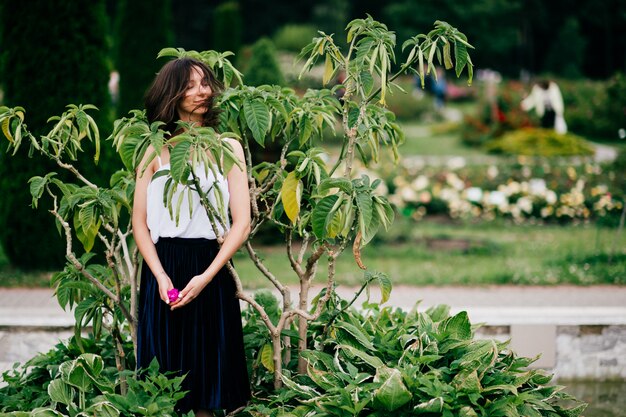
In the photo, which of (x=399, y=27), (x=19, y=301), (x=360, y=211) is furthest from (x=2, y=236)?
(x=399, y=27)

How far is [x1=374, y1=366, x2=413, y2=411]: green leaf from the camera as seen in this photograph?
2.93m

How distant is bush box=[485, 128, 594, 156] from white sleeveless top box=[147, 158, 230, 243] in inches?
552

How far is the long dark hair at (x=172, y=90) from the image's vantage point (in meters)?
3.02

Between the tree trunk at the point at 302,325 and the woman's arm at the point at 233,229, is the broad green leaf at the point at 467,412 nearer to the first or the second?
the tree trunk at the point at 302,325

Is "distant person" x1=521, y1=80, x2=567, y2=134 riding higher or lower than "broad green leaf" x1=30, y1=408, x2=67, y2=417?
higher

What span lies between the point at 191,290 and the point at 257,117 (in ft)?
2.45

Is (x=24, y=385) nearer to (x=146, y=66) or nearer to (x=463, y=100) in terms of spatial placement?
(x=146, y=66)

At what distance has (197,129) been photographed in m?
2.75

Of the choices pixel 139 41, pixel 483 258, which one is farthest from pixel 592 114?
pixel 483 258

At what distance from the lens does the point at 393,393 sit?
2.93 m

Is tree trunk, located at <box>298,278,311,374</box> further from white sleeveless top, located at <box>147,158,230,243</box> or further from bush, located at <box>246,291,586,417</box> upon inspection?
white sleeveless top, located at <box>147,158,230,243</box>

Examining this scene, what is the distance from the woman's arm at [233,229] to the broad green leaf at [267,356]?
23.9 inches

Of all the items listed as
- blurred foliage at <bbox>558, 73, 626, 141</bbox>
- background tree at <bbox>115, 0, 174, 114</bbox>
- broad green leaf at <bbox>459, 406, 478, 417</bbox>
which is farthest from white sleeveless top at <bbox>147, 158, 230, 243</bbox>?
blurred foliage at <bbox>558, 73, 626, 141</bbox>

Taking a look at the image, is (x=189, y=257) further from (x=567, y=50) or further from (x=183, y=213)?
(x=567, y=50)
